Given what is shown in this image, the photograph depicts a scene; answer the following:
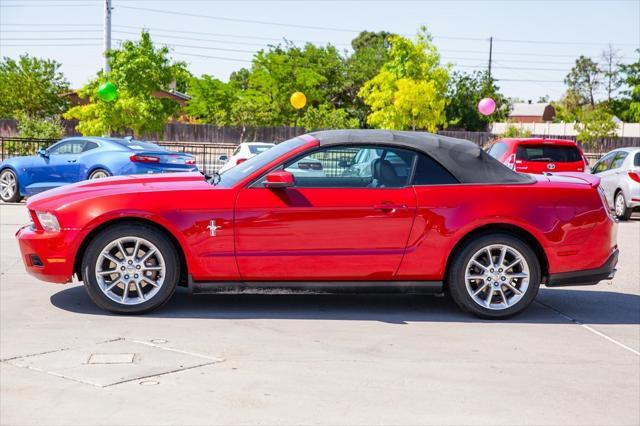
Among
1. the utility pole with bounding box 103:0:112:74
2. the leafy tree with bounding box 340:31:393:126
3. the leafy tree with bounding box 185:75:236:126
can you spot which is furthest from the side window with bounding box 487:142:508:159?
the leafy tree with bounding box 340:31:393:126

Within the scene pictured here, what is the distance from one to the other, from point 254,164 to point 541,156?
1085 cm

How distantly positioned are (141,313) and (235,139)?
59479mm

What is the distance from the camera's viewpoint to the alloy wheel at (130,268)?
675 centimetres

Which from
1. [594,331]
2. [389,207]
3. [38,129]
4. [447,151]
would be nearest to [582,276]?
[594,331]

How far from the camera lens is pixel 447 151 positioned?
23.4 ft

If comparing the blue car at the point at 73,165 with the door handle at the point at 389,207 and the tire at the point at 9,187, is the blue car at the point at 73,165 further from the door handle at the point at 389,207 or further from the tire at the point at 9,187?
the door handle at the point at 389,207

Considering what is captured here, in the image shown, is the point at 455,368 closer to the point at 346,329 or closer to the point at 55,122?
the point at 346,329

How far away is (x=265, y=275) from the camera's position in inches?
269

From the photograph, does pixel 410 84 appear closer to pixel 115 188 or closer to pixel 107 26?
pixel 107 26

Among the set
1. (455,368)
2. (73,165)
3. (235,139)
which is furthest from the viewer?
(235,139)

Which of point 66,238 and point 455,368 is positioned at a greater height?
point 66,238

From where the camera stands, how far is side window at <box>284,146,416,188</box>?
6887 millimetres

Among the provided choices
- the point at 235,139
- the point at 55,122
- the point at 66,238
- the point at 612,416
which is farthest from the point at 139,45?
the point at 612,416

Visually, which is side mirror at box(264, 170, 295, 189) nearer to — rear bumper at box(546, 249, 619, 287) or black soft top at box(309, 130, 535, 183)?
black soft top at box(309, 130, 535, 183)
